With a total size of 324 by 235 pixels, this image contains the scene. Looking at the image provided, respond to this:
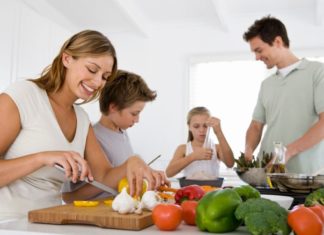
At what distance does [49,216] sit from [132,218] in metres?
0.19

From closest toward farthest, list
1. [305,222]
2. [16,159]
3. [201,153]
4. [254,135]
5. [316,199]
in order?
[305,222] < [316,199] < [16,159] < [201,153] < [254,135]

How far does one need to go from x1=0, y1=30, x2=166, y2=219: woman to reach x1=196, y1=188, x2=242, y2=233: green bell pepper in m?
0.33

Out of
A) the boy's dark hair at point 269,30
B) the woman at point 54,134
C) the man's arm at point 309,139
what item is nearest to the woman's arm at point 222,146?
the man's arm at point 309,139

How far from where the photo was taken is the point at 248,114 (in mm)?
3674

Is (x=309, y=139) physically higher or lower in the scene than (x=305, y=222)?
higher

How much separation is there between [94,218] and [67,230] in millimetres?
60

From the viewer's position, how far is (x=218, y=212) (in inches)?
29.5

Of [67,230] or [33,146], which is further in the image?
[33,146]

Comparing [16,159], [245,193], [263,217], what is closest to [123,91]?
[16,159]

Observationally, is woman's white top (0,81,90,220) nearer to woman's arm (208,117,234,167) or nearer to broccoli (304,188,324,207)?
broccoli (304,188,324,207)

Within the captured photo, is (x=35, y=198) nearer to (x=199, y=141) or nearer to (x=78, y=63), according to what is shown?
(x=78, y=63)

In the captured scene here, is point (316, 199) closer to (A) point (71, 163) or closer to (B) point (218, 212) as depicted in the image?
(B) point (218, 212)

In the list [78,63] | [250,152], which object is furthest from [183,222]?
[250,152]

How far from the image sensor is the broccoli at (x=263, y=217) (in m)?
0.68
